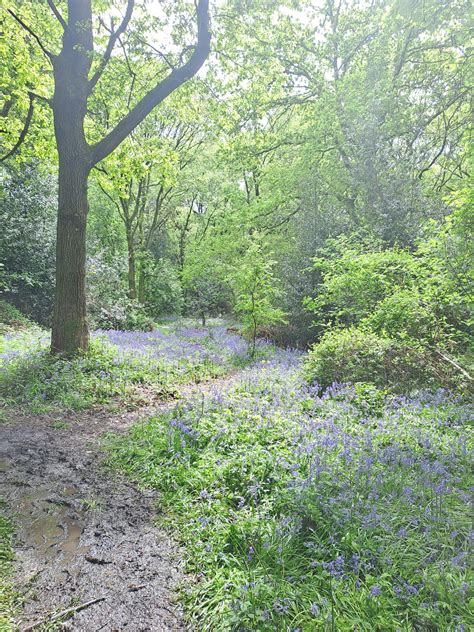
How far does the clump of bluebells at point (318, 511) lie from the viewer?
7.06 ft

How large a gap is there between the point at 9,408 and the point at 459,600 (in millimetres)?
6206

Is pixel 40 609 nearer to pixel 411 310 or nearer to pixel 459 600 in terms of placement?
pixel 459 600

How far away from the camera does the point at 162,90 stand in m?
7.68

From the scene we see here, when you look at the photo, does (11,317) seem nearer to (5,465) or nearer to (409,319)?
(5,465)

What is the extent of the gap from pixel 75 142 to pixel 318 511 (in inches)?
319

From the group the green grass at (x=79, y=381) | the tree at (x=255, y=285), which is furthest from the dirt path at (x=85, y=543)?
the tree at (x=255, y=285)

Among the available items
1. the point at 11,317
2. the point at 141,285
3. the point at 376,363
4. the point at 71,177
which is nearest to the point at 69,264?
the point at 71,177

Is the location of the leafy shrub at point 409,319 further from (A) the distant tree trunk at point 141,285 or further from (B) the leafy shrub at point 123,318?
(A) the distant tree trunk at point 141,285

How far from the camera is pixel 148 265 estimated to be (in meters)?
23.7

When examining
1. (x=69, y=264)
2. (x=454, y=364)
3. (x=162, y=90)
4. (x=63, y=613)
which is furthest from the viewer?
(x=162, y=90)

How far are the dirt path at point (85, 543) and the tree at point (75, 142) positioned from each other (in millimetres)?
3396

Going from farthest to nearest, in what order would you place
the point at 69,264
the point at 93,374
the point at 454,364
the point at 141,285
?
1. the point at 141,285
2. the point at 69,264
3. the point at 93,374
4. the point at 454,364

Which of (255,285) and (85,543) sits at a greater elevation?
(255,285)

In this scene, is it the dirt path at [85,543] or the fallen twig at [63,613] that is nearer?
the fallen twig at [63,613]
